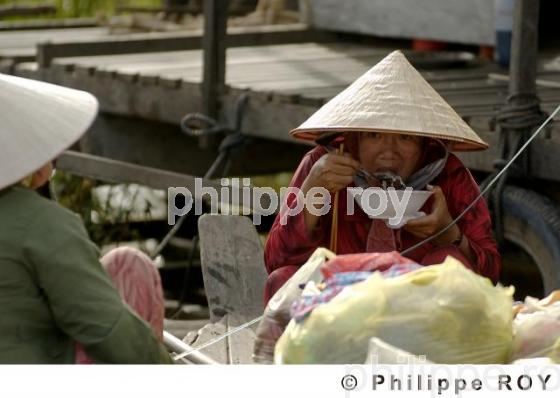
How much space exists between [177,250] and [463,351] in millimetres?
6652

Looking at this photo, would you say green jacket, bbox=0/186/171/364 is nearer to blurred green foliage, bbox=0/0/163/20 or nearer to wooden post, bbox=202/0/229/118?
wooden post, bbox=202/0/229/118

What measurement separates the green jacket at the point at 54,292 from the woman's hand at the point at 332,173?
4.87ft

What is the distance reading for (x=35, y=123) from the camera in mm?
3652

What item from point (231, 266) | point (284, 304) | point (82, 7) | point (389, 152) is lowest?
point (82, 7)

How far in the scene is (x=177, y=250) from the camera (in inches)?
397

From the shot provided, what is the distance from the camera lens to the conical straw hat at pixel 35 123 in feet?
11.7

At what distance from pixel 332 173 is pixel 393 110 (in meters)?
0.27

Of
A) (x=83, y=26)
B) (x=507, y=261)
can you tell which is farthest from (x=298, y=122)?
(x=83, y=26)

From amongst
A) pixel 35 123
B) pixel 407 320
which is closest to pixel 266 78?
pixel 35 123

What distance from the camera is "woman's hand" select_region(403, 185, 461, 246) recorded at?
4.87 metres

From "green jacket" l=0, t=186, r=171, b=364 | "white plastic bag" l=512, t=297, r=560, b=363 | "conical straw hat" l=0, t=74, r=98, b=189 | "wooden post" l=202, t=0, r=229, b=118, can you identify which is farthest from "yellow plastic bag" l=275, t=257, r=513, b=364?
"wooden post" l=202, t=0, r=229, b=118

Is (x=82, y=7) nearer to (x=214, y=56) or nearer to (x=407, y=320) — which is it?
(x=214, y=56)

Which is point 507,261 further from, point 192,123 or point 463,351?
point 463,351

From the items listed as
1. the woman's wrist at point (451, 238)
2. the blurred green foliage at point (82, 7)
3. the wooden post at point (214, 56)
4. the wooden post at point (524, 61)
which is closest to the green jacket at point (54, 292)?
the woman's wrist at point (451, 238)
